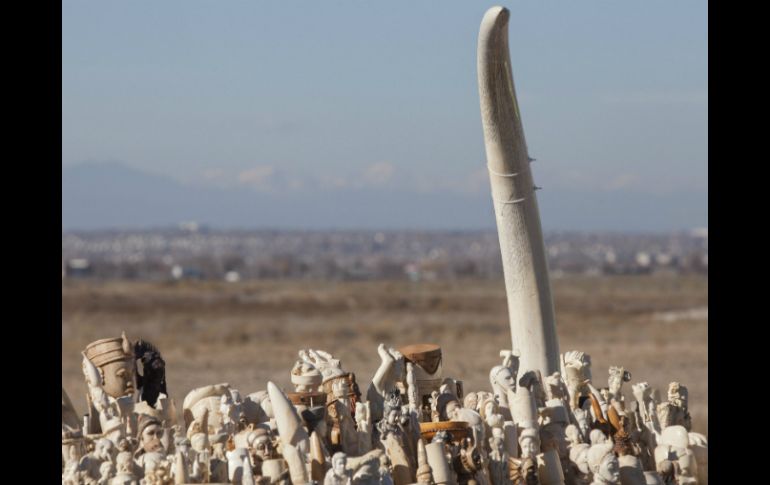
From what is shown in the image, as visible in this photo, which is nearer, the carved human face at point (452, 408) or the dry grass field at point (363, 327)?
the carved human face at point (452, 408)

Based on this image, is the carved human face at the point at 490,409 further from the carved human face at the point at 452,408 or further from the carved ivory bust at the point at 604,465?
the carved ivory bust at the point at 604,465

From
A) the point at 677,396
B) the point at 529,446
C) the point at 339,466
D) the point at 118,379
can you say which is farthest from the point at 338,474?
the point at 677,396

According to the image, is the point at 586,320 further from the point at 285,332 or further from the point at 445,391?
the point at 445,391

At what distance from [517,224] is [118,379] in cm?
258

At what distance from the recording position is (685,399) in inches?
312

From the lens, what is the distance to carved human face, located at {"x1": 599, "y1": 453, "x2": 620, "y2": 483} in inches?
253

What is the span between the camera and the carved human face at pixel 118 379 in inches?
274

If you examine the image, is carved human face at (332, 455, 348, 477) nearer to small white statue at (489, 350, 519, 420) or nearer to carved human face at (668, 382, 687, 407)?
small white statue at (489, 350, 519, 420)

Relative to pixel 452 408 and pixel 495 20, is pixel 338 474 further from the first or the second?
pixel 495 20

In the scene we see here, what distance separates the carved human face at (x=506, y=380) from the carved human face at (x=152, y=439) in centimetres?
178

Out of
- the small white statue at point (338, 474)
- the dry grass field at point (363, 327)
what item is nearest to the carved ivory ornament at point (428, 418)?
the small white statue at point (338, 474)

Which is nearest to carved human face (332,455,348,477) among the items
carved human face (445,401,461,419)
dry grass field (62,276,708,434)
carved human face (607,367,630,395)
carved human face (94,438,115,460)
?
carved human face (94,438,115,460)

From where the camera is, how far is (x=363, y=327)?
4212 cm
